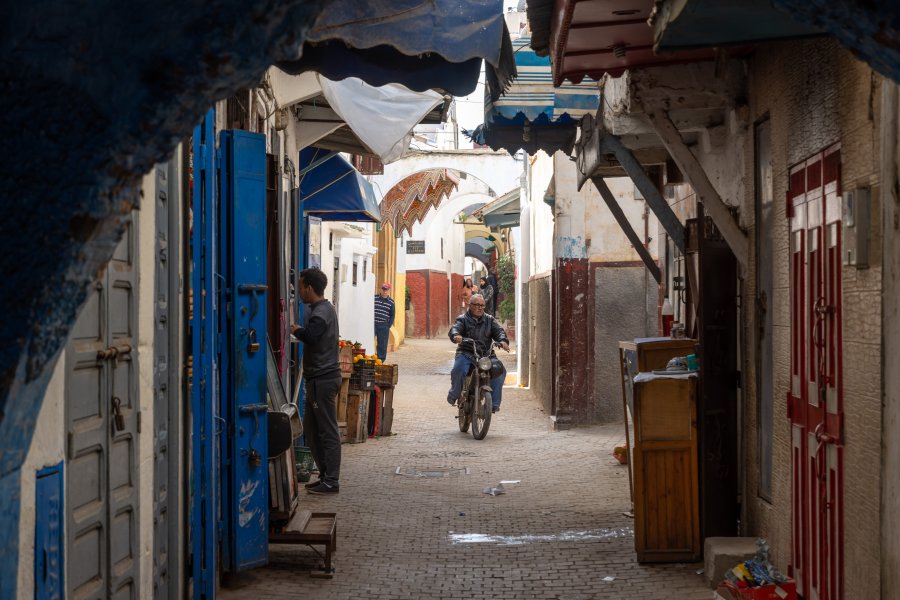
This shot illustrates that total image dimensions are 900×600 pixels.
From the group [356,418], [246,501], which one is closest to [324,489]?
[246,501]

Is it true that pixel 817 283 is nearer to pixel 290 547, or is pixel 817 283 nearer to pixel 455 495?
→ pixel 290 547

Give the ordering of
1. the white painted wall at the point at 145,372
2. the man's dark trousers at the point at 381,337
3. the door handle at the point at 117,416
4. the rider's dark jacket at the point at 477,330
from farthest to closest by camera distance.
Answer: the man's dark trousers at the point at 381,337
the rider's dark jacket at the point at 477,330
the white painted wall at the point at 145,372
the door handle at the point at 117,416

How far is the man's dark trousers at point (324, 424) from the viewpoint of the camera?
8.39 metres

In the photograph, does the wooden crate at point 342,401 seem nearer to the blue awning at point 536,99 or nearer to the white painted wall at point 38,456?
the blue awning at point 536,99

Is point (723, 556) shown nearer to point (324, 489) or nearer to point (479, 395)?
point (324, 489)

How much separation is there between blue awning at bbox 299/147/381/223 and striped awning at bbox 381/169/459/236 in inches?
671

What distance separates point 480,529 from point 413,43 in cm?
368

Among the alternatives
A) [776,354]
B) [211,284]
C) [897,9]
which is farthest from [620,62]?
[897,9]

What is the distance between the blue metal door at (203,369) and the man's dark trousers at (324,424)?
3.27 metres

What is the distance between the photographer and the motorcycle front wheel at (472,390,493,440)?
12.2 metres

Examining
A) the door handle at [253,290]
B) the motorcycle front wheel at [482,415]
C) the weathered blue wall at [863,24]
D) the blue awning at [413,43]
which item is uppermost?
the blue awning at [413,43]

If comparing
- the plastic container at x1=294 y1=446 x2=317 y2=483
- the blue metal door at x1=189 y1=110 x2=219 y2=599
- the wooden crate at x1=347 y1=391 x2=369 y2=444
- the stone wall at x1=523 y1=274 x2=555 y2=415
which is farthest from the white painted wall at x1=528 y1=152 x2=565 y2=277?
the blue metal door at x1=189 y1=110 x2=219 y2=599

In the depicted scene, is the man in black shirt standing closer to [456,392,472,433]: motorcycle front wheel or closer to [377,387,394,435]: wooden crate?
[377,387,394,435]: wooden crate

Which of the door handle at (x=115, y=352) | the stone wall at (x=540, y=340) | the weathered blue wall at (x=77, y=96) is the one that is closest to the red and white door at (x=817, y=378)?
the door handle at (x=115, y=352)
